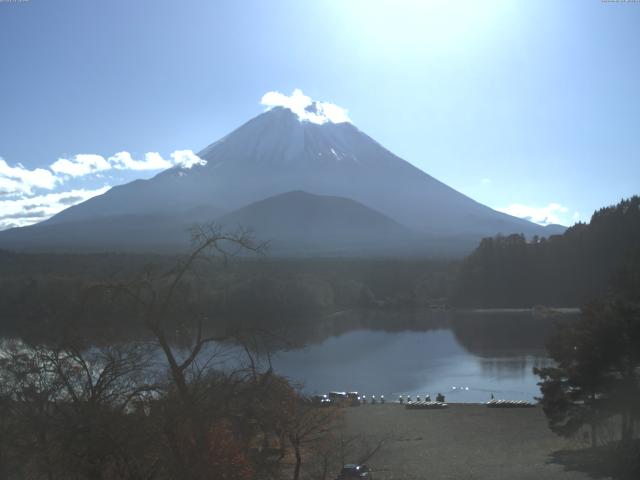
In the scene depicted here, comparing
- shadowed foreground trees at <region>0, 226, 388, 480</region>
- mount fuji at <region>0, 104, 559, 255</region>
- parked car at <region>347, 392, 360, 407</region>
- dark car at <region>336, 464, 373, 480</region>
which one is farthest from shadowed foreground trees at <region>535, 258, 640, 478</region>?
mount fuji at <region>0, 104, 559, 255</region>

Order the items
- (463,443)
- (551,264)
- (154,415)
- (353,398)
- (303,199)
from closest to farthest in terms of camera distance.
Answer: (154,415) → (463,443) → (353,398) → (551,264) → (303,199)

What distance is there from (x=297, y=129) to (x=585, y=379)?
80242 millimetres

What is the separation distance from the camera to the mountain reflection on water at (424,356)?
1512cm

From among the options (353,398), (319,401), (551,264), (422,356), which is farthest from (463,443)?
(551,264)

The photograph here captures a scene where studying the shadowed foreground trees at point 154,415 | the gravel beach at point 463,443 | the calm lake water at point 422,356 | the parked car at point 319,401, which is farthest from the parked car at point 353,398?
the shadowed foreground trees at point 154,415

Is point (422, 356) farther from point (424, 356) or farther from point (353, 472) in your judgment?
point (353, 472)

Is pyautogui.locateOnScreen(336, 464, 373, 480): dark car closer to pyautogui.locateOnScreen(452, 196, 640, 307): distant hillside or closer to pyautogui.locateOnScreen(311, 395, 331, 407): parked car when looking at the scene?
pyautogui.locateOnScreen(311, 395, 331, 407): parked car

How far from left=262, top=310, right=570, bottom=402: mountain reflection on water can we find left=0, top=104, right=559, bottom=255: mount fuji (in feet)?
114

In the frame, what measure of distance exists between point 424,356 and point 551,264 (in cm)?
1694

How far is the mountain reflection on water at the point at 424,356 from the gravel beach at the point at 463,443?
171cm

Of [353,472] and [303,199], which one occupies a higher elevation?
[303,199]

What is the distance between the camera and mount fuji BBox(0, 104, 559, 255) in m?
66.8

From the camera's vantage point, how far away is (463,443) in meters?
9.23

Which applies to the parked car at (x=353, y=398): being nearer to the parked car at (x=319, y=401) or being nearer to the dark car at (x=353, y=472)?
the parked car at (x=319, y=401)
